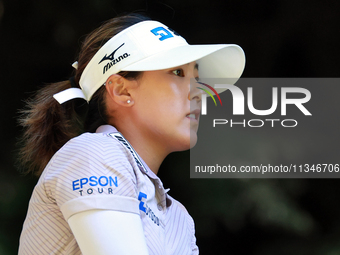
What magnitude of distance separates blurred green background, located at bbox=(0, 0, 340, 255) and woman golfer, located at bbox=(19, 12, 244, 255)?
0.44 meters

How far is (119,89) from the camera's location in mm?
1217

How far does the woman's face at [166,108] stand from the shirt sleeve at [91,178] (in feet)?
0.76

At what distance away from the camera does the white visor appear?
1153 mm

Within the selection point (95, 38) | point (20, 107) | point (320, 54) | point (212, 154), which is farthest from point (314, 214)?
point (20, 107)

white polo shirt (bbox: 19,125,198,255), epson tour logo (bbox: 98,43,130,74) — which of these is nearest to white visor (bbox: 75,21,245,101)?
epson tour logo (bbox: 98,43,130,74)

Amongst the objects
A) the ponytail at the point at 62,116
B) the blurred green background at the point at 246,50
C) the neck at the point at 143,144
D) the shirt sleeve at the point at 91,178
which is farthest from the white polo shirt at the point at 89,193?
the blurred green background at the point at 246,50

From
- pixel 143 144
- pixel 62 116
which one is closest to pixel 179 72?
pixel 143 144

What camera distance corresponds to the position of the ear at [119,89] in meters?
1.21

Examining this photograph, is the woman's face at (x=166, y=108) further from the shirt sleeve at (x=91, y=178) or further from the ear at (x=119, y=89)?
the shirt sleeve at (x=91, y=178)

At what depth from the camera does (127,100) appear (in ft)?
3.96

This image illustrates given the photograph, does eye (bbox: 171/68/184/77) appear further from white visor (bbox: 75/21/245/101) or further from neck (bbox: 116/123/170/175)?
neck (bbox: 116/123/170/175)

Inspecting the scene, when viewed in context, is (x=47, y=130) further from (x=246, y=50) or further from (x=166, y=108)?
(x=246, y=50)

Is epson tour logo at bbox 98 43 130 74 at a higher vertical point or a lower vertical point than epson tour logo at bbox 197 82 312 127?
higher

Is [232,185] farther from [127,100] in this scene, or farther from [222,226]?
[127,100]
